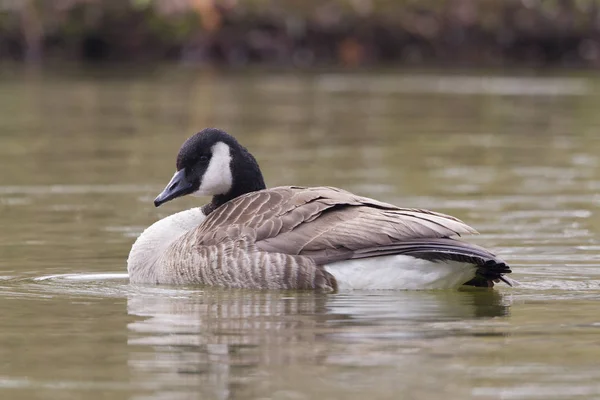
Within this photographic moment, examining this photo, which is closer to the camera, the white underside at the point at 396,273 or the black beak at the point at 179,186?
the white underside at the point at 396,273

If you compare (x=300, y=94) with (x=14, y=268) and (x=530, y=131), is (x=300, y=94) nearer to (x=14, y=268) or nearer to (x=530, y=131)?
(x=530, y=131)

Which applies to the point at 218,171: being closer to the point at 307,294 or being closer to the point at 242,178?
the point at 242,178

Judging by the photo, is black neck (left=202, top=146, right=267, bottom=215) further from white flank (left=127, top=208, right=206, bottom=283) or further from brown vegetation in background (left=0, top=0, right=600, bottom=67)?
brown vegetation in background (left=0, top=0, right=600, bottom=67)

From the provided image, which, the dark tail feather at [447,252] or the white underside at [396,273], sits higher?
the dark tail feather at [447,252]

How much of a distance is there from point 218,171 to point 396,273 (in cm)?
208

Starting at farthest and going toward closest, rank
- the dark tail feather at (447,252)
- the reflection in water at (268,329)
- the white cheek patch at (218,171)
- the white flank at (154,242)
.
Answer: the white cheek patch at (218,171), the white flank at (154,242), the dark tail feather at (447,252), the reflection in water at (268,329)

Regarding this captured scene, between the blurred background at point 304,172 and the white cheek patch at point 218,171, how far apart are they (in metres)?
1.08

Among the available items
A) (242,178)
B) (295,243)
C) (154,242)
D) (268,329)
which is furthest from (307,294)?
(154,242)

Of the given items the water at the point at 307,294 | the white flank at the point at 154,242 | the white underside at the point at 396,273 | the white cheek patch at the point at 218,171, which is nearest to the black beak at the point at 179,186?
the white cheek patch at the point at 218,171

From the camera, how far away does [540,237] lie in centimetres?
1290

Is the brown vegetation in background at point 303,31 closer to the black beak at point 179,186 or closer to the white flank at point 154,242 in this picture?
the white flank at point 154,242

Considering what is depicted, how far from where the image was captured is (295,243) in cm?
1023

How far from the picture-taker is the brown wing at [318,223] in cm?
988

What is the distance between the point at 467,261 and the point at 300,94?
23115mm
